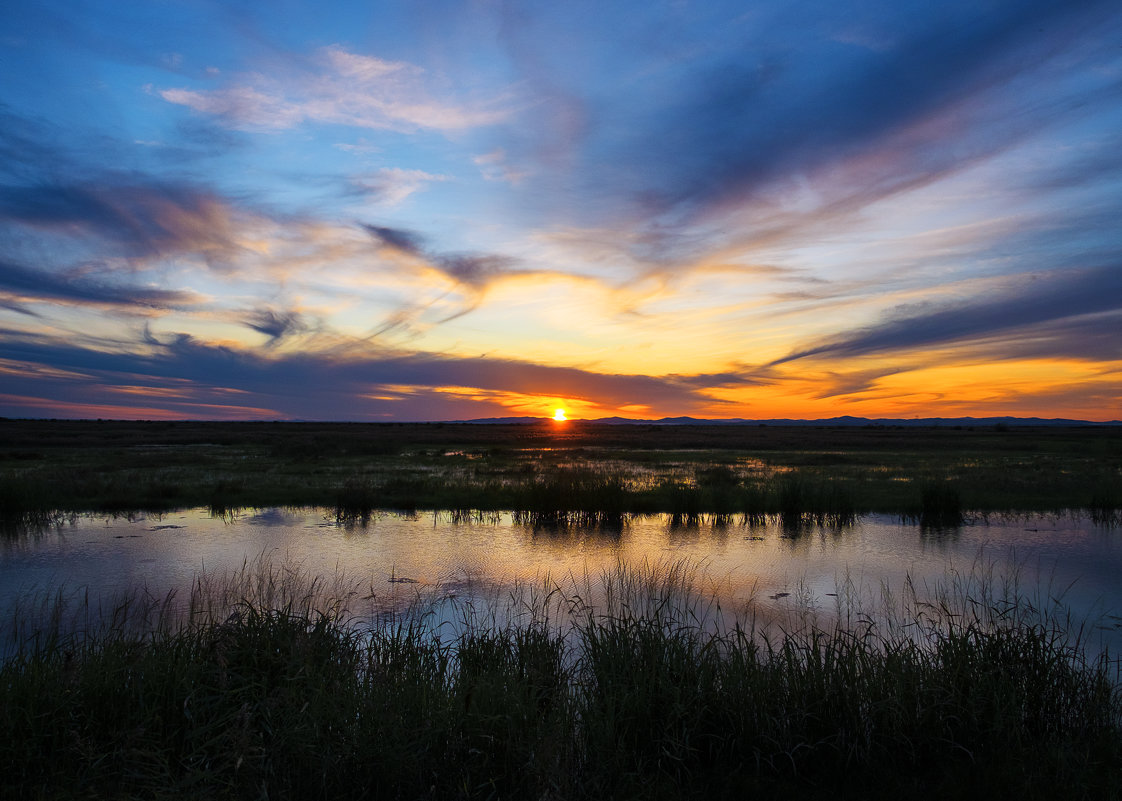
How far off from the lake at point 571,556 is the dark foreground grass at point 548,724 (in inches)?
139

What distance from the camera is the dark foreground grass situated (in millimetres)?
4863

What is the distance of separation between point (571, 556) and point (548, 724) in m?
8.77

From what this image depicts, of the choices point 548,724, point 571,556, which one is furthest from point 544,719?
point 571,556

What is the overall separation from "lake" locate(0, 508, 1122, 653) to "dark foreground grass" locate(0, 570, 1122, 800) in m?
3.52

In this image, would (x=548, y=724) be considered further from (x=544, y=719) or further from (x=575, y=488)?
(x=575, y=488)

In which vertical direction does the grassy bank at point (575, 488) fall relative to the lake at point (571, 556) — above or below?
above

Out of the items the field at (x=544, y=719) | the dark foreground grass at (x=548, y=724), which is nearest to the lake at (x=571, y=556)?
the field at (x=544, y=719)

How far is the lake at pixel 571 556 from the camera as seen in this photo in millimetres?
11055

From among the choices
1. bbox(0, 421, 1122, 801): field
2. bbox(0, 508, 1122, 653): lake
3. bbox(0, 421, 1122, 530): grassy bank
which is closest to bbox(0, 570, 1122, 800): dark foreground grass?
bbox(0, 421, 1122, 801): field

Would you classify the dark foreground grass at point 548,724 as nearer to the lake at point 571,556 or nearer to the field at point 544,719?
the field at point 544,719

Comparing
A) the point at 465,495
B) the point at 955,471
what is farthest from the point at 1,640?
the point at 955,471

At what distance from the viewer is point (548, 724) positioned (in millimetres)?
5449

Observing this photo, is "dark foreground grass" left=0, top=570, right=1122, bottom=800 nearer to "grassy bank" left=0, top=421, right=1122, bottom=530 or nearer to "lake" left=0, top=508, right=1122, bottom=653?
"lake" left=0, top=508, right=1122, bottom=653

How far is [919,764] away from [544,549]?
1015cm
